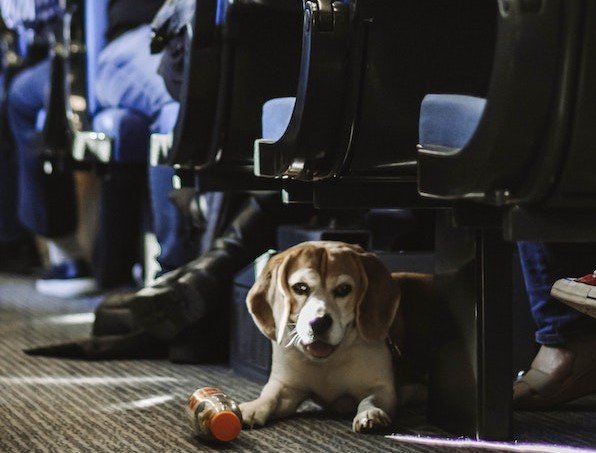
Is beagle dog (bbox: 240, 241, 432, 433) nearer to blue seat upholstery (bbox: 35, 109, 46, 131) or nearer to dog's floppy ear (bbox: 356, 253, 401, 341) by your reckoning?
dog's floppy ear (bbox: 356, 253, 401, 341)

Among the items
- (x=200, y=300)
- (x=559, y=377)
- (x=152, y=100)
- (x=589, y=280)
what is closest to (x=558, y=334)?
(x=559, y=377)

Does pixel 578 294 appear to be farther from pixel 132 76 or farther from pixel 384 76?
pixel 132 76

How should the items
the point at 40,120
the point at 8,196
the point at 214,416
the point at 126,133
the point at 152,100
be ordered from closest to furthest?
1. the point at 214,416
2. the point at 152,100
3. the point at 126,133
4. the point at 40,120
5. the point at 8,196

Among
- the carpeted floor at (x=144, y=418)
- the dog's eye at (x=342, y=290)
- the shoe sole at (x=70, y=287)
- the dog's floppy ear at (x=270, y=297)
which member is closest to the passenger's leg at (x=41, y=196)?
the shoe sole at (x=70, y=287)

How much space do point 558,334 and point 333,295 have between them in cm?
A: 36

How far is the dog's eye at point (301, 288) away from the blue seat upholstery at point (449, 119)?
47 cm

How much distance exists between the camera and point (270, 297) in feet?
5.14

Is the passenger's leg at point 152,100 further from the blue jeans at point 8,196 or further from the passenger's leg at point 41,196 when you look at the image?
the blue jeans at point 8,196

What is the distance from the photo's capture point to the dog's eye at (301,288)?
1516 millimetres

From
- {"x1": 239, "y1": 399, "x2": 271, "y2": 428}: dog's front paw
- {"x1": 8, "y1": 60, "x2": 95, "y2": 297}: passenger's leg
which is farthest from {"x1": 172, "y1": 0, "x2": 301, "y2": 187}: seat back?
{"x1": 8, "y1": 60, "x2": 95, "y2": 297}: passenger's leg

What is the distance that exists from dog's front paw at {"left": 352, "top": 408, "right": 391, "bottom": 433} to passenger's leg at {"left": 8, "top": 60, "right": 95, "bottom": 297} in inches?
80.0

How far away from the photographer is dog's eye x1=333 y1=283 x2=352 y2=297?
1517 mm

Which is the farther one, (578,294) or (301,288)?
(301,288)

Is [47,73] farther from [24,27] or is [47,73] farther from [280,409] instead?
[280,409]
